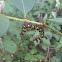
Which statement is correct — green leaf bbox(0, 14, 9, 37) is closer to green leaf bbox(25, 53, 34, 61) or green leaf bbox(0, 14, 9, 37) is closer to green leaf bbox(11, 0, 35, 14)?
green leaf bbox(11, 0, 35, 14)

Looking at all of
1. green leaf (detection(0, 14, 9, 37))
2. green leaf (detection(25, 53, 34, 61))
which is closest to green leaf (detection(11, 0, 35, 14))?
green leaf (detection(0, 14, 9, 37))

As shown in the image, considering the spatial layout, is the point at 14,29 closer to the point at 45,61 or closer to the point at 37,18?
→ the point at 45,61

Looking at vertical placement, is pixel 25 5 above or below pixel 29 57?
above

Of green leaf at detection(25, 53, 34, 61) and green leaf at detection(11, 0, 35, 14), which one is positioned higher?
green leaf at detection(11, 0, 35, 14)

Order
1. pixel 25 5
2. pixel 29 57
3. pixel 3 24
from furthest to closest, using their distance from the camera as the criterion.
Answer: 1. pixel 29 57
2. pixel 25 5
3. pixel 3 24

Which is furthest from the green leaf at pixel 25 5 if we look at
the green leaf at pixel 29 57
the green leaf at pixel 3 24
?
the green leaf at pixel 29 57

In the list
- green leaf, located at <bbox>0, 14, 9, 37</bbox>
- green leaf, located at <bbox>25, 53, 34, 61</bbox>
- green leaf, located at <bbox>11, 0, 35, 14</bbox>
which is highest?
green leaf, located at <bbox>11, 0, 35, 14</bbox>

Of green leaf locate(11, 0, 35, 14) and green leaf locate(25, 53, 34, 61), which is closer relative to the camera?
green leaf locate(11, 0, 35, 14)

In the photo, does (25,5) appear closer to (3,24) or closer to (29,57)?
(3,24)

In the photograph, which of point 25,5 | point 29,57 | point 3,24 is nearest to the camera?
point 3,24

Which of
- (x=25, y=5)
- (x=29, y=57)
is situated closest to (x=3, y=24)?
(x=25, y=5)

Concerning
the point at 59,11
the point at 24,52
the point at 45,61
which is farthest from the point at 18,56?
the point at 59,11

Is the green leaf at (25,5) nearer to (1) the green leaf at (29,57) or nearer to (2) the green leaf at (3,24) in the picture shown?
(2) the green leaf at (3,24)
